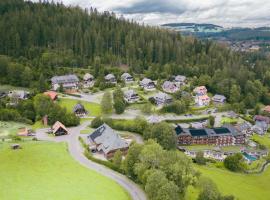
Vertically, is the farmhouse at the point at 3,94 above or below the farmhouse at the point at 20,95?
below

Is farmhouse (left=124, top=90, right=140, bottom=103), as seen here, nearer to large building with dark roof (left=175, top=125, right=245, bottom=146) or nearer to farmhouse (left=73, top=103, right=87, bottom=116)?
farmhouse (left=73, top=103, right=87, bottom=116)

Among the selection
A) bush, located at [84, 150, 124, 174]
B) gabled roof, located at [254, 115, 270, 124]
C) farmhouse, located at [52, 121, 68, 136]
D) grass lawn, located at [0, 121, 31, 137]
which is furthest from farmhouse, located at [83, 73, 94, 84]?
gabled roof, located at [254, 115, 270, 124]

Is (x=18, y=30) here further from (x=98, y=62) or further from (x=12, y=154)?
(x=12, y=154)

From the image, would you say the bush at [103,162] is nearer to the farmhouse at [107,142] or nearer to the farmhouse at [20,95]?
the farmhouse at [107,142]

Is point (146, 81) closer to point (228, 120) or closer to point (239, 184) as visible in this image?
point (228, 120)

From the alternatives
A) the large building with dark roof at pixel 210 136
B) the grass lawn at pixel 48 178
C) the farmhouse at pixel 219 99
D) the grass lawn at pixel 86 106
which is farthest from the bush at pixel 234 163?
the farmhouse at pixel 219 99

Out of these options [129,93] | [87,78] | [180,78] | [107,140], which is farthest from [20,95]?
[180,78]

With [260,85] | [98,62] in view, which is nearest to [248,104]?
[260,85]
